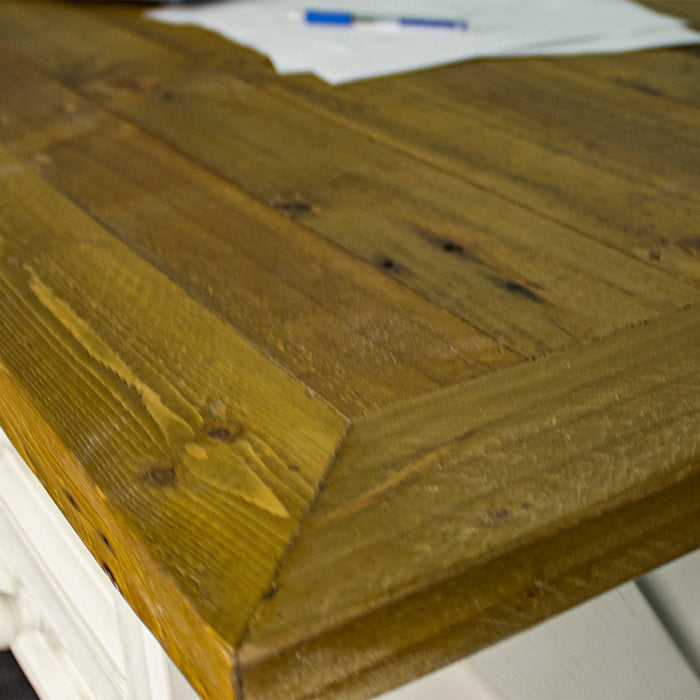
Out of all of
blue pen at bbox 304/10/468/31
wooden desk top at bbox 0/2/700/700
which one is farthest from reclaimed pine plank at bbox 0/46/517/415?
blue pen at bbox 304/10/468/31

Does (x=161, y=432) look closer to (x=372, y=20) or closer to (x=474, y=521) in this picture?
(x=474, y=521)

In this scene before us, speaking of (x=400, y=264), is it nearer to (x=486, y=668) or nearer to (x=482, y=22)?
(x=486, y=668)

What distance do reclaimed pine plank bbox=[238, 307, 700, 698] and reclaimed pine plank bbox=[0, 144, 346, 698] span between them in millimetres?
13

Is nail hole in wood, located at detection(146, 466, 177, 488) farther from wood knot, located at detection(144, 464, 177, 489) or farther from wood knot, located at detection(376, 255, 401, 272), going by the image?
wood knot, located at detection(376, 255, 401, 272)

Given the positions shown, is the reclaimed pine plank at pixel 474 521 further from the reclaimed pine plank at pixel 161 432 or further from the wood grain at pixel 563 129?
the wood grain at pixel 563 129

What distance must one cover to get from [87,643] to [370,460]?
0.37 meters

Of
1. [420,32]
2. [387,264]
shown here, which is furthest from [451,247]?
[420,32]

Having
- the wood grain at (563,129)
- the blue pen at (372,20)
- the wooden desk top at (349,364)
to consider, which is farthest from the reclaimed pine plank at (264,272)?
the blue pen at (372,20)

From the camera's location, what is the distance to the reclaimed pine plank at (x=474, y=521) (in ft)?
0.73

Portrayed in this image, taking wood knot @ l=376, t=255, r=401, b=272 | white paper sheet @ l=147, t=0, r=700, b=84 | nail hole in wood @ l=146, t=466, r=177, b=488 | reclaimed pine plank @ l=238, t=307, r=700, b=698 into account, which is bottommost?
reclaimed pine plank @ l=238, t=307, r=700, b=698

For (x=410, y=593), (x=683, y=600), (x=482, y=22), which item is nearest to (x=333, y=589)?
(x=410, y=593)

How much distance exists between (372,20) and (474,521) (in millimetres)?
646

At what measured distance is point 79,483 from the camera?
28cm

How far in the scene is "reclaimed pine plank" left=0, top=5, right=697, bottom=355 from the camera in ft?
1.18
